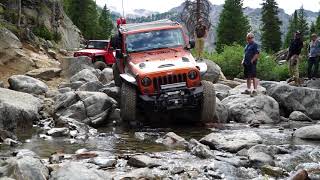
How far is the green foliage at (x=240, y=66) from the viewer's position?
2877 centimetres

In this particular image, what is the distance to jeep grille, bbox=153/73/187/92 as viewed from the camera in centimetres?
1237

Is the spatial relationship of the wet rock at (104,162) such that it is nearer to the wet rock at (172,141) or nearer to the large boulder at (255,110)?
the wet rock at (172,141)

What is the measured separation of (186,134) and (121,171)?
169 inches

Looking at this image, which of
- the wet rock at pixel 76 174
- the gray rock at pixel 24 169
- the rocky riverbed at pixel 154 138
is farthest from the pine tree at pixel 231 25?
the gray rock at pixel 24 169

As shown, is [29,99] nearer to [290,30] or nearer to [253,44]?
[253,44]

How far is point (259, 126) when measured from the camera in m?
13.1

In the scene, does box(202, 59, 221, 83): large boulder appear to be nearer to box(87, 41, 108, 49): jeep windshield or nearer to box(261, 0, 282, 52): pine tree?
box(87, 41, 108, 49): jeep windshield

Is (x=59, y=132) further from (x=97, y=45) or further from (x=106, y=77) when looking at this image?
(x=97, y=45)

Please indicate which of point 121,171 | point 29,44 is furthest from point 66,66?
point 121,171

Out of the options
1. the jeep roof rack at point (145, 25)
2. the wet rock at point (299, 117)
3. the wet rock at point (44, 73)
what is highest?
the jeep roof rack at point (145, 25)

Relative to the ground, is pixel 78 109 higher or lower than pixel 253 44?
lower

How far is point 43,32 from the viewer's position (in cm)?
3825

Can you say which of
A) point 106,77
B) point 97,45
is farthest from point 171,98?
point 97,45

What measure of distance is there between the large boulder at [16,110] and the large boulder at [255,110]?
562 centimetres
